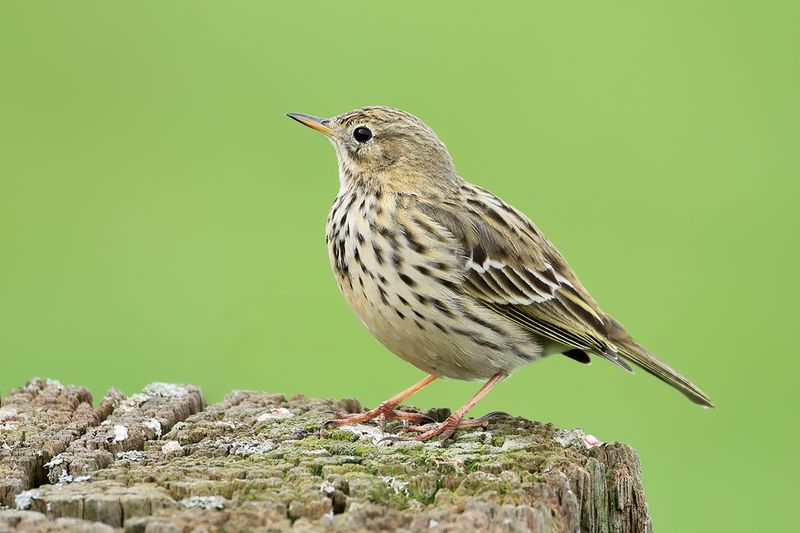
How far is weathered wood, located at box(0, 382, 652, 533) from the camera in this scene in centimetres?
493

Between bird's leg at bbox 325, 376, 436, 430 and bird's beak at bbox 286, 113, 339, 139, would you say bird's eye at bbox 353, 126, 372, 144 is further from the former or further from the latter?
bird's leg at bbox 325, 376, 436, 430

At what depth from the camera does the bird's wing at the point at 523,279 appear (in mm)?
7938

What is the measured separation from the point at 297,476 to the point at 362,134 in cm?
367

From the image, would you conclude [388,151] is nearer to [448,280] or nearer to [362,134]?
[362,134]

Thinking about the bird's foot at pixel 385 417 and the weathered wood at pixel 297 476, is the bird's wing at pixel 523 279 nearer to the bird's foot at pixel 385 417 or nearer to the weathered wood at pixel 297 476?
the bird's foot at pixel 385 417

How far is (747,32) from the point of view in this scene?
1917 centimetres

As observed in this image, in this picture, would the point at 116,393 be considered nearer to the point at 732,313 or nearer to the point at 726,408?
the point at 726,408

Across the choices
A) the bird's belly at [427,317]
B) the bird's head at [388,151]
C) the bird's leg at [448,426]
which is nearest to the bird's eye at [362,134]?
the bird's head at [388,151]

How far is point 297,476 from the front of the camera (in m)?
5.52

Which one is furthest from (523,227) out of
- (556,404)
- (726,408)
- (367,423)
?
(726,408)

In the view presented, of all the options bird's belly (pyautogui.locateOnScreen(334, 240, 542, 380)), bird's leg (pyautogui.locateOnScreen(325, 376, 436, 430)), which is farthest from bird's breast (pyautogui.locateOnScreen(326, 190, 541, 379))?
bird's leg (pyautogui.locateOnScreen(325, 376, 436, 430))

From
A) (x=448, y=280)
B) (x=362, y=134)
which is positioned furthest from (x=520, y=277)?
(x=362, y=134)

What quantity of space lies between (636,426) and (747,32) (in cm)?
835

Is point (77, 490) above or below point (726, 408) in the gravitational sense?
below
